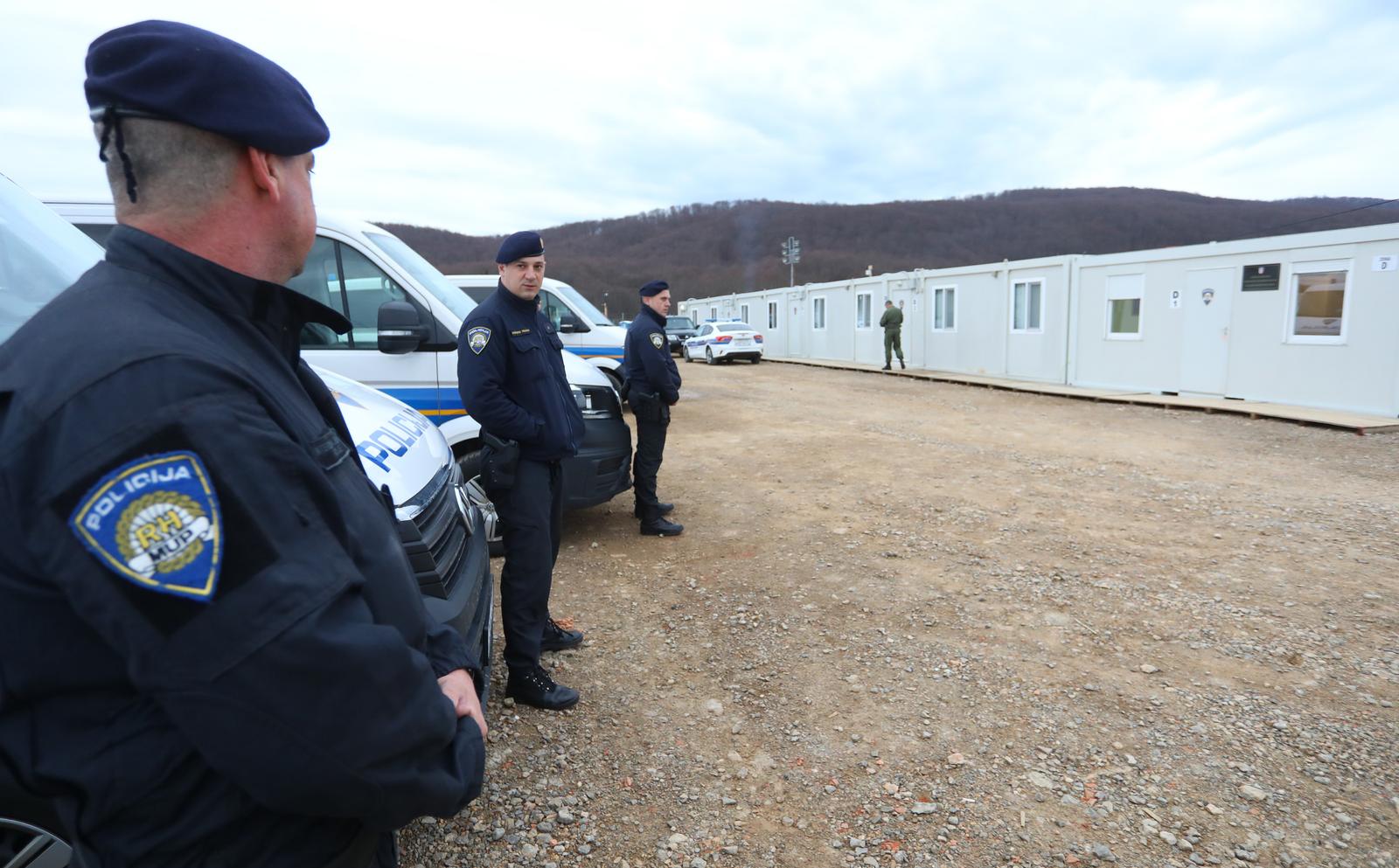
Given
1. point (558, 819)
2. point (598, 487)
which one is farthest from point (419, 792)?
point (598, 487)

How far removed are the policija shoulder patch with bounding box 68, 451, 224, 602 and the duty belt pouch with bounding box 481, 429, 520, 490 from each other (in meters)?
2.40

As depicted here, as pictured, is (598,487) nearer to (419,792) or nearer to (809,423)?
(419,792)

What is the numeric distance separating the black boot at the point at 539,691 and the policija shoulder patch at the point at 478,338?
139 centimetres

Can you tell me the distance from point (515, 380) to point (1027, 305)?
53.5 ft

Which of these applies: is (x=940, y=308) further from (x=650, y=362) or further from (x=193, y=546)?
(x=193, y=546)

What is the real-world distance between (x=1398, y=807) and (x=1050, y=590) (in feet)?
6.61

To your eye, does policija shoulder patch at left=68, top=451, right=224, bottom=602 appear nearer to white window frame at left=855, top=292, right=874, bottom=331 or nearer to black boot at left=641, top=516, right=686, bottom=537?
black boot at left=641, top=516, right=686, bottom=537

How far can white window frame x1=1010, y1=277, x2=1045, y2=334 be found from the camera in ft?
55.5

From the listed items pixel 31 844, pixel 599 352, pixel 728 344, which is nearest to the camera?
pixel 31 844

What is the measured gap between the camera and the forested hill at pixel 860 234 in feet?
313

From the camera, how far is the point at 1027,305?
17453mm

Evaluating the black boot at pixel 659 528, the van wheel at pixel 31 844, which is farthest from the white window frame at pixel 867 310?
the van wheel at pixel 31 844

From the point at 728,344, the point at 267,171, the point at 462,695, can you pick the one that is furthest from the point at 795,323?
the point at 267,171

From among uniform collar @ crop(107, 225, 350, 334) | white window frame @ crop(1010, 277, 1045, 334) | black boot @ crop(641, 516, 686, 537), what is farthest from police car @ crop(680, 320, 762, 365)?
uniform collar @ crop(107, 225, 350, 334)
